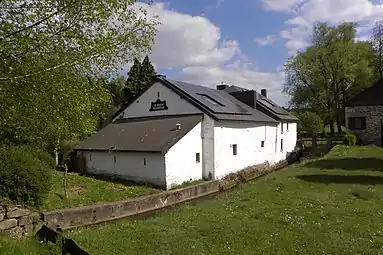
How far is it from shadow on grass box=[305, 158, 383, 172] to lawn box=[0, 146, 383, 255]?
3.91 meters

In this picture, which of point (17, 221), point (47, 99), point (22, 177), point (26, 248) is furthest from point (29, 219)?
point (47, 99)

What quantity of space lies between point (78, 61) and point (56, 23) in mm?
782

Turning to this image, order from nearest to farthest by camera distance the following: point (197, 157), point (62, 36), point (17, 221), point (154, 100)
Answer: point (62, 36) → point (17, 221) → point (197, 157) → point (154, 100)

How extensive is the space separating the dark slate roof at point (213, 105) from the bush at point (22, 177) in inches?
466

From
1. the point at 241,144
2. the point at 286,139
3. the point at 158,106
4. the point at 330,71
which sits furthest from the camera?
the point at 330,71

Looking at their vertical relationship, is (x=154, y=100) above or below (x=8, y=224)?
above

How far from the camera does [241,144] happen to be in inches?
957

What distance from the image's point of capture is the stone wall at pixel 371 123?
3155cm

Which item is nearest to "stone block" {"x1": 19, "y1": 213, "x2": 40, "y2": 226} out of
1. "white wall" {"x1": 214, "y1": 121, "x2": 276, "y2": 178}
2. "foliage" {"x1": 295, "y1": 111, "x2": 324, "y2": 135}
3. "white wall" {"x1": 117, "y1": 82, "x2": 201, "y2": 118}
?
"white wall" {"x1": 214, "y1": 121, "x2": 276, "y2": 178}

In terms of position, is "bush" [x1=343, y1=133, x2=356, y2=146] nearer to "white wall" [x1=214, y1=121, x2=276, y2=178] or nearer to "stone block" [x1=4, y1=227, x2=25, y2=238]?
"white wall" [x1=214, y1=121, x2=276, y2=178]

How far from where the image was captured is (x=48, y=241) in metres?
7.16

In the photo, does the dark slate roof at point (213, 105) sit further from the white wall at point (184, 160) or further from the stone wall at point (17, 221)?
the stone wall at point (17, 221)

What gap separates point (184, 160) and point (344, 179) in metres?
8.52

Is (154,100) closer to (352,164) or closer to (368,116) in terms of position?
(352,164)
